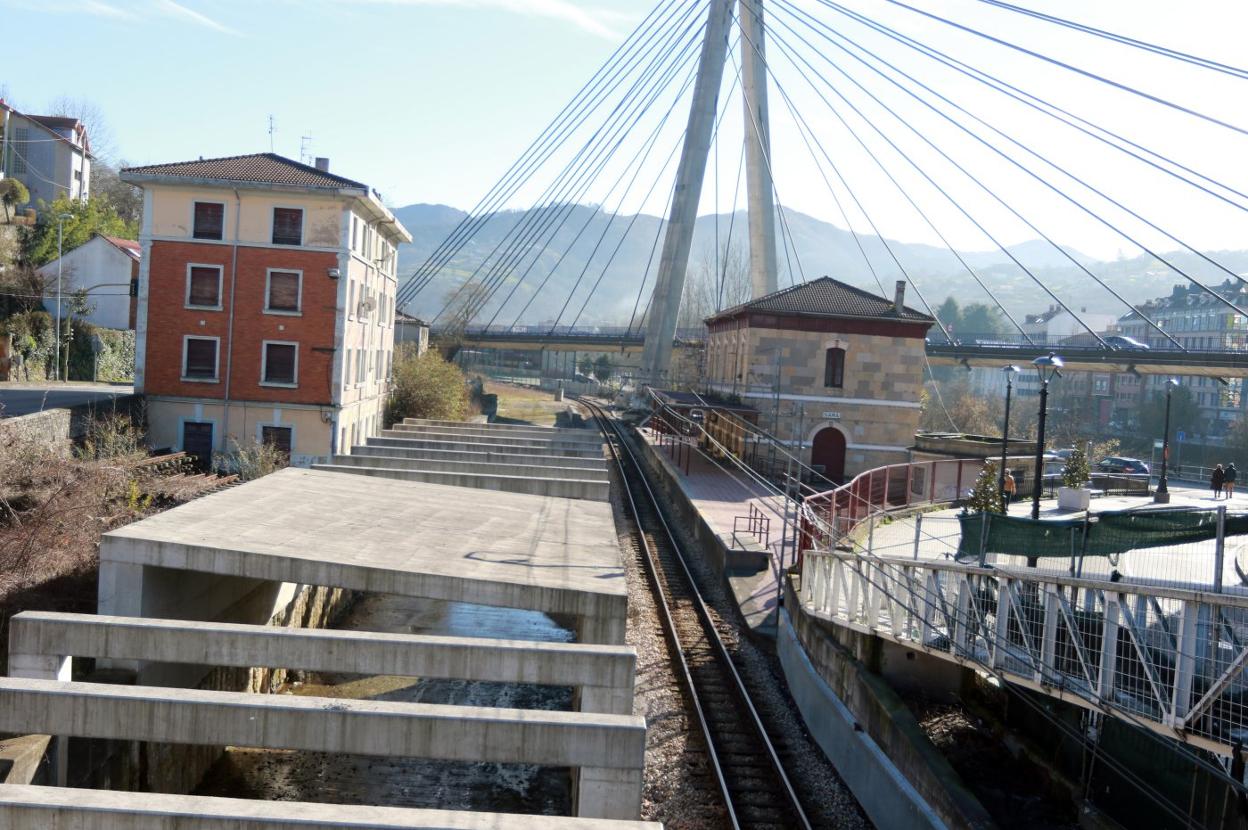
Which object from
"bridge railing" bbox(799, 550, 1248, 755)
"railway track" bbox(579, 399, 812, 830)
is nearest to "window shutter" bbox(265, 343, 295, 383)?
"railway track" bbox(579, 399, 812, 830)

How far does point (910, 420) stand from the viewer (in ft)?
139

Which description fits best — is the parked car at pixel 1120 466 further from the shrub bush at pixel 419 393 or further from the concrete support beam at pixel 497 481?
the concrete support beam at pixel 497 481

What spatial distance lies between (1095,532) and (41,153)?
62.6 metres

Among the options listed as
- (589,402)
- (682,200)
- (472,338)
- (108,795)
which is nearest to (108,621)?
(108,795)

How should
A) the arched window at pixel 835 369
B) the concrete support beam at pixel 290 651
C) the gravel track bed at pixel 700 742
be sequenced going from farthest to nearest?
the arched window at pixel 835 369 → the gravel track bed at pixel 700 742 → the concrete support beam at pixel 290 651

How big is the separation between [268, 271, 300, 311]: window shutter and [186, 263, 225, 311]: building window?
1.50 metres

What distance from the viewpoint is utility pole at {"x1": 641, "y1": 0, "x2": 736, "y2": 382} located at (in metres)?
45.0

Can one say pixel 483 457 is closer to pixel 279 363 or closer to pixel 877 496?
pixel 279 363

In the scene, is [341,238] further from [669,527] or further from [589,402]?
[589,402]

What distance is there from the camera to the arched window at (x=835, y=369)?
4194 cm

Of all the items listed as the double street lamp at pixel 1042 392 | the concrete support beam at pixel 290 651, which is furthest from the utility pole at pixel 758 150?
the concrete support beam at pixel 290 651

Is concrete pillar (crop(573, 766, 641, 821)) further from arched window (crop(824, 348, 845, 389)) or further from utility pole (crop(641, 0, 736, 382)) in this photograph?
utility pole (crop(641, 0, 736, 382))

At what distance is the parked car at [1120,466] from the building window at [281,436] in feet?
109

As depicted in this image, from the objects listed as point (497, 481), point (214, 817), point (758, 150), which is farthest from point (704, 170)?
point (214, 817)
